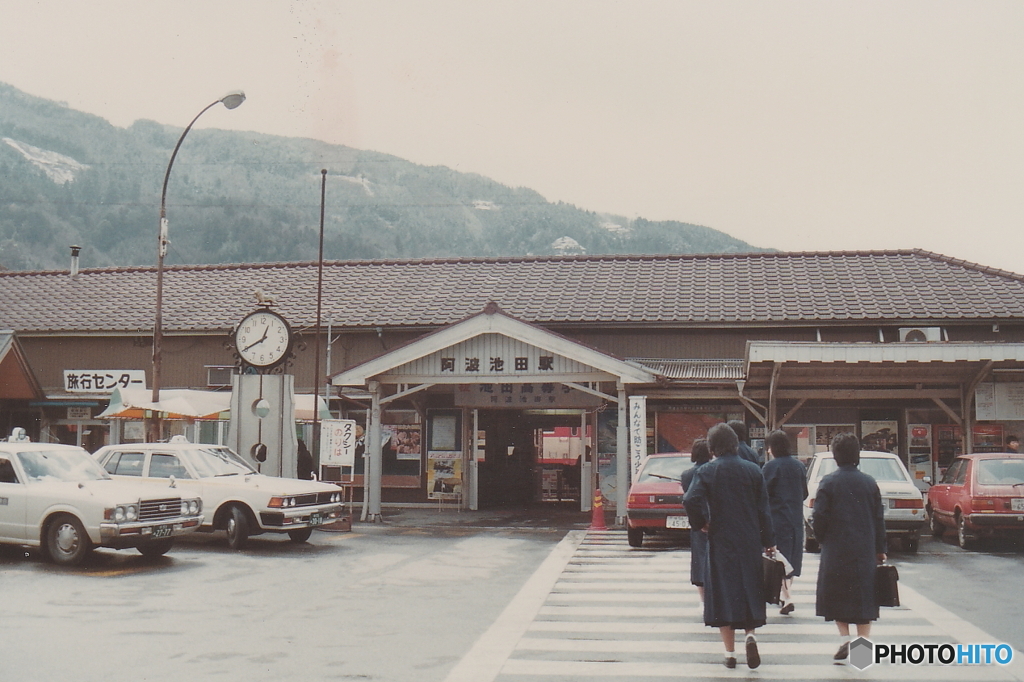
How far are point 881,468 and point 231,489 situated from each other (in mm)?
10581


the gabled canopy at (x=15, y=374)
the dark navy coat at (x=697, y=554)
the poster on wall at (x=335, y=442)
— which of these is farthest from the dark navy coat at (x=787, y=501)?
the gabled canopy at (x=15, y=374)

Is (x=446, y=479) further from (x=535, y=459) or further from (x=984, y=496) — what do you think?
(x=984, y=496)

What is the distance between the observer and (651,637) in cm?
812

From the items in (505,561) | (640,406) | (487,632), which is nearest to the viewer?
(487,632)

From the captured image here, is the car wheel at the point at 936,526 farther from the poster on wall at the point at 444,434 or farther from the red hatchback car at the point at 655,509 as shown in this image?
the poster on wall at the point at 444,434

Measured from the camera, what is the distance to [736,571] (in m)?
6.57

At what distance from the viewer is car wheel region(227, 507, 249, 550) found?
1426 cm

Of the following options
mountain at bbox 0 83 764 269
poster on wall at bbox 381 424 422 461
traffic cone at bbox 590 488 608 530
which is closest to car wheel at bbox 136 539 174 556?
traffic cone at bbox 590 488 608 530

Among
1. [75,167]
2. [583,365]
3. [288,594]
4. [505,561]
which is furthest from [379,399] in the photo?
[75,167]

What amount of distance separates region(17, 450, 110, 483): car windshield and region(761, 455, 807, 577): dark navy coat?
31.9 feet

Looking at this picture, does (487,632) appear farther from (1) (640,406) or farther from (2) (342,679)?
(1) (640,406)

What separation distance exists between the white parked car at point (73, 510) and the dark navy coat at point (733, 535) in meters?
8.40

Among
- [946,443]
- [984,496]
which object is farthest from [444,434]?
[984,496]

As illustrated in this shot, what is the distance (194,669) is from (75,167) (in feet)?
425
